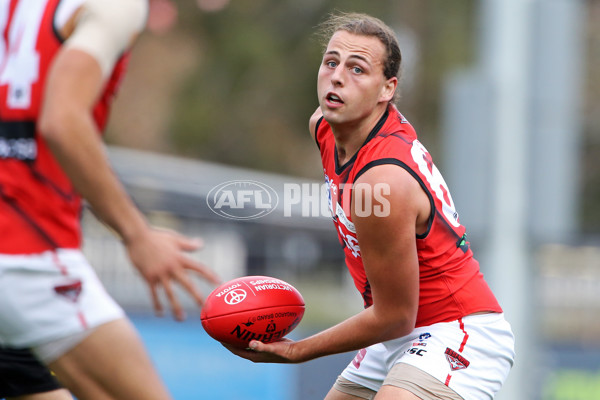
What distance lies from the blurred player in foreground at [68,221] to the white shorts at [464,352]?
1152 millimetres

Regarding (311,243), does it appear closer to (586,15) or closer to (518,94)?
(518,94)

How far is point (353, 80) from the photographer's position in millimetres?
3752

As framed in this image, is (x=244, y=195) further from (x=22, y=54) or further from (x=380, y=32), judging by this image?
(x=22, y=54)

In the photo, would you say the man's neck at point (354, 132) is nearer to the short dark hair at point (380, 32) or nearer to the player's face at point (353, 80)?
the player's face at point (353, 80)

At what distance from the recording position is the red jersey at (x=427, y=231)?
3.65 m

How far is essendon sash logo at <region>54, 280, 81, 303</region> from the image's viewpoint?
3303 mm

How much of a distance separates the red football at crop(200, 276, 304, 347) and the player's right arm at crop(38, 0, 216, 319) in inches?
30.2

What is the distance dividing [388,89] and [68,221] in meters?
1.50

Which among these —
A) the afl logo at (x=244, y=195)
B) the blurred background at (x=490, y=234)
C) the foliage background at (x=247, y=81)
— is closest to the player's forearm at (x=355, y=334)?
the blurred background at (x=490, y=234)

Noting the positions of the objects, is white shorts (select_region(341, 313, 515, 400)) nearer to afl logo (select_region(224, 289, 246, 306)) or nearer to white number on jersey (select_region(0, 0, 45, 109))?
afl logo (select_region(224, 289, 246, 306))

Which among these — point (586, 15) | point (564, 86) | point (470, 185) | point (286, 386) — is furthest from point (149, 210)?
point (586, 15)

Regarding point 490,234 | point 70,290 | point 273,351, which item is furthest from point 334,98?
point 490,234

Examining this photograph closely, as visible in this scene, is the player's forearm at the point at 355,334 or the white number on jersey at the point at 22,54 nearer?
the white number on jersey at the point at 22,54

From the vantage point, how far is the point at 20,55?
3252 millimetres
